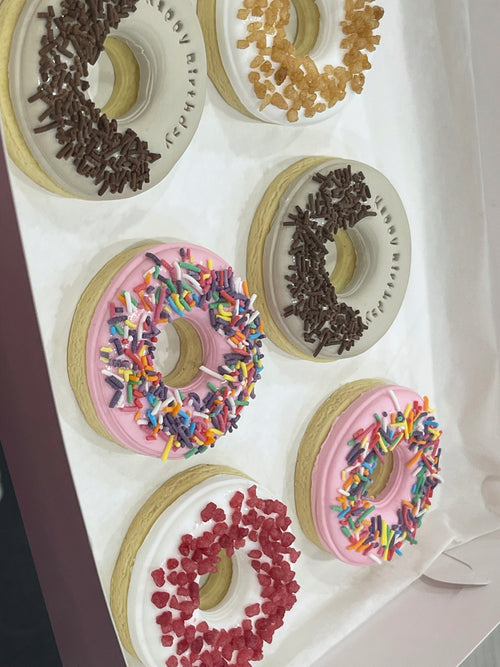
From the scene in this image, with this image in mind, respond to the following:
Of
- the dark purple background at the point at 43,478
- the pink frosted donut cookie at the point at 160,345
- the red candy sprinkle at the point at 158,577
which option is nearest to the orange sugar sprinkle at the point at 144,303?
the pink frosted donut cookie at the point at 160,345

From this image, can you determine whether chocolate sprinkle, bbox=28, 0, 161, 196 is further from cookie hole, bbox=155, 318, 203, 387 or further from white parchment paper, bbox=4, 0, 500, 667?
cookie hole, bbox=155, 318, 203, 387

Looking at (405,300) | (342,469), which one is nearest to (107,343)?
(342,469)

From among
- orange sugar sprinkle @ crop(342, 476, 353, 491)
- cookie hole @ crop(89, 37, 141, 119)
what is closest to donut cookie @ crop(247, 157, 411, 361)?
orange sugar sprinkle @ crop(342, 476, 353, 491)

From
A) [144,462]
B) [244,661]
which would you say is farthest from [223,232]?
[244,661]

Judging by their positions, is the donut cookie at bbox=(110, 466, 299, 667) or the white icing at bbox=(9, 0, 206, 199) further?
the donut cookie at bbox=(110, 466, 299, 667)

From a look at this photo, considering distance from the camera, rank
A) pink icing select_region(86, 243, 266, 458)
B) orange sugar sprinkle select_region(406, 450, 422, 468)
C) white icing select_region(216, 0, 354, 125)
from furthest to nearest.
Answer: orange sugar sprinkle select_region(406, 450, 422, 468)
white icing select_region(216, 0, 354, 125)
pink icing select_region(86, 243, 266, 458)

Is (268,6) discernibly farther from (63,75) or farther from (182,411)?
(182,411)

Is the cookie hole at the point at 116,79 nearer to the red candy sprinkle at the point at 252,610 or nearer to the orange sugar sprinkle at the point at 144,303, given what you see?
the orange sugar sprinkle at the point at 144,303
